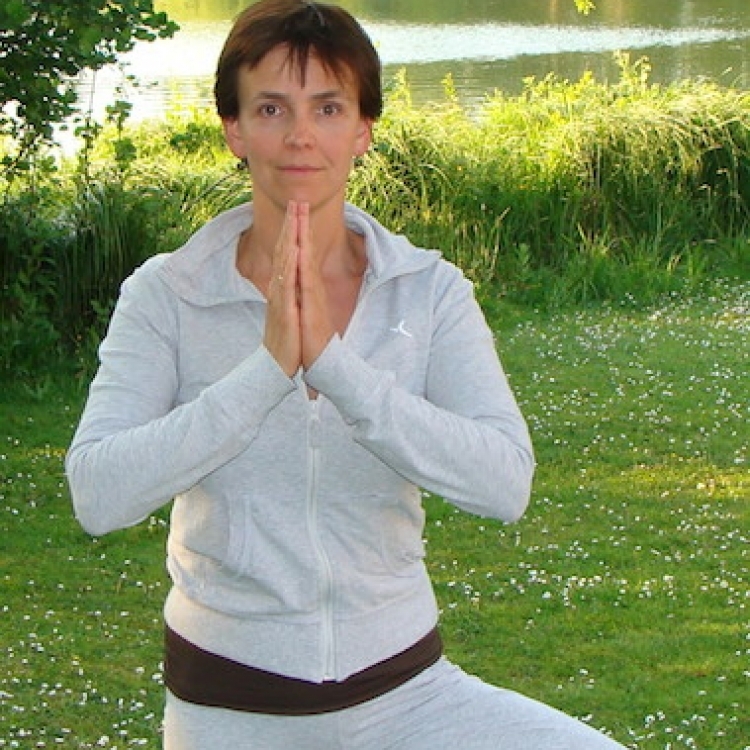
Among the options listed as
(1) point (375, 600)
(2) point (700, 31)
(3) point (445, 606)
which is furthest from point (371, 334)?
(2) point (700, 31)

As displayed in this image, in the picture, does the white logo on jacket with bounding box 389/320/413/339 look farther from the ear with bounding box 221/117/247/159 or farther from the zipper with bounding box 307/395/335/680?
the ear with bounding box 221/117/247/159

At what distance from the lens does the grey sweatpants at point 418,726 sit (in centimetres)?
262

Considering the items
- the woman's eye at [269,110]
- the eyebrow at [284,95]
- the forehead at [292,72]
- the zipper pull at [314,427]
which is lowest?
the zipper pull at [314,427]

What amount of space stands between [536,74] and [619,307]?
10129 millimetres

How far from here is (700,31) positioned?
1008 inches

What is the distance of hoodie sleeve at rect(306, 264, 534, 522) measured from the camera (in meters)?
2.51

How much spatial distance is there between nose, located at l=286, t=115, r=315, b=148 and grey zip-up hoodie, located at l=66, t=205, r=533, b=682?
249 millimetres

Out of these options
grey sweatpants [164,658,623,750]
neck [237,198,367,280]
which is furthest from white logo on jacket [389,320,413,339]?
grey sweatpants [164,658,623,750]

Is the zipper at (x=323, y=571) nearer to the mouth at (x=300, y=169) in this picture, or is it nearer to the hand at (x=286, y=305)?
the hand at (x=286, y=305)

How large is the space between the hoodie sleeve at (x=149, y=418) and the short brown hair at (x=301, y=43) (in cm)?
37

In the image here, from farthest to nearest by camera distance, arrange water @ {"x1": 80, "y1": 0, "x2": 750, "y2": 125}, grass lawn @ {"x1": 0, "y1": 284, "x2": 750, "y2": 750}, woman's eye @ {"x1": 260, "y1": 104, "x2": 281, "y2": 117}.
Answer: water @ {"x1": 80, "y1": 0, "x2": 750, "y2": 125} < grass lawn @ {"x1": 0, "y1": 284, "x2": 750, "y2": 750} < woman's eye @ {"x1": 260, "y1": 104, "x2": 281, "y2": 117}

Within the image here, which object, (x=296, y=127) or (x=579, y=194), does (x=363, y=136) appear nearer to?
(x=296, y=127)

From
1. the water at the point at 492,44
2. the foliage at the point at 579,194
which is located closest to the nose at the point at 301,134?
the foliage at the point at 579,194

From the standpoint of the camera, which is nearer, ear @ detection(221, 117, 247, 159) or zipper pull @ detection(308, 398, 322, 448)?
zipper pull @ detection(308, 398, 322, 448)
